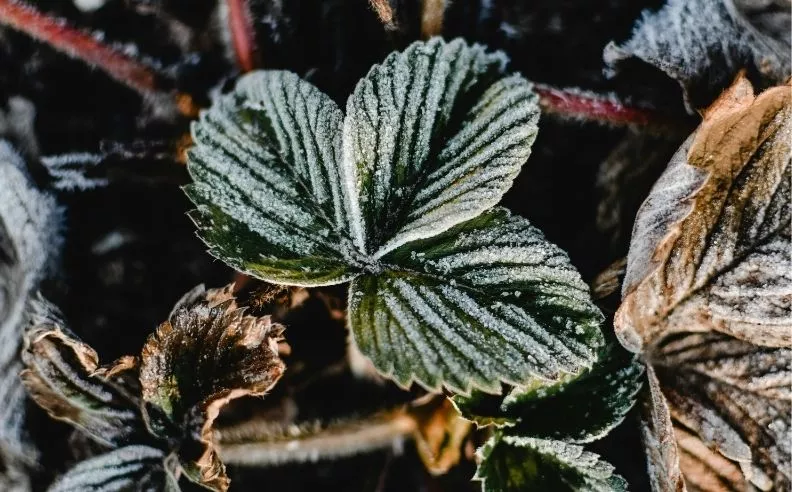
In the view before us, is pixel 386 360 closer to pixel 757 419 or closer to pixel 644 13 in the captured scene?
pixel 757 419

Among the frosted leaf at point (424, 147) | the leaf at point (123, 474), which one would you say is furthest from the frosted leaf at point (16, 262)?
the frosted leaf at point (424, 147)

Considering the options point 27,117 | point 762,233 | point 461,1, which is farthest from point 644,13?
point 27,117

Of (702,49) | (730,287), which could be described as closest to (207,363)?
(730,287)

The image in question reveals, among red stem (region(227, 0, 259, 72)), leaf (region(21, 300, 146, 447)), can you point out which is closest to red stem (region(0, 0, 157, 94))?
red stem (region(227, 0, 259, 72))

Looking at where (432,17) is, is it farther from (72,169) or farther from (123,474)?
(123,474)

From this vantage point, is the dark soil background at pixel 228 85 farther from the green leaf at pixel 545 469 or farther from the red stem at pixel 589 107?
the green leaf at pixel 545 469

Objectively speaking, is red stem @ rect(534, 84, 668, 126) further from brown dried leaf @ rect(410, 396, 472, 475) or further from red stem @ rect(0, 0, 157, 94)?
red stem @ rect(0, 0, 157, 94)
